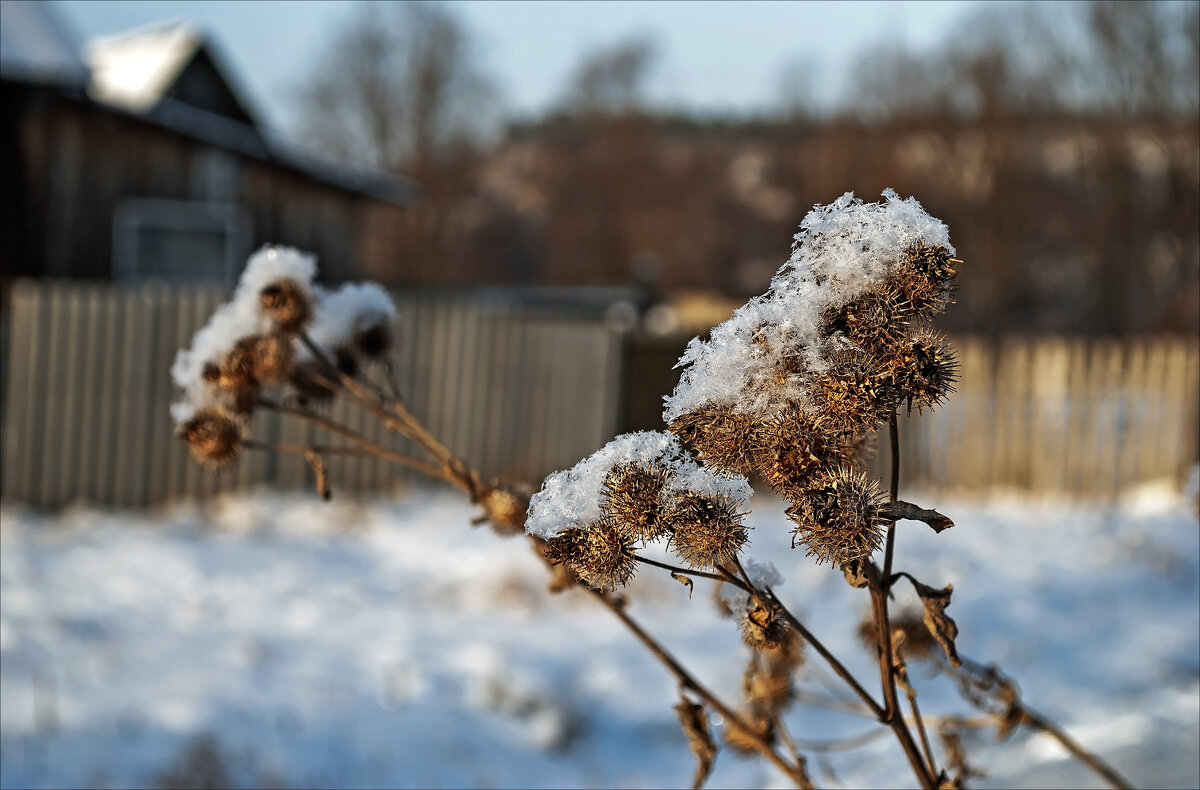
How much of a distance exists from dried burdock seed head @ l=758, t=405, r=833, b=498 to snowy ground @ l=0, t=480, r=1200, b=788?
88 centimetres

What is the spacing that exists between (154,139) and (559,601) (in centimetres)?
990

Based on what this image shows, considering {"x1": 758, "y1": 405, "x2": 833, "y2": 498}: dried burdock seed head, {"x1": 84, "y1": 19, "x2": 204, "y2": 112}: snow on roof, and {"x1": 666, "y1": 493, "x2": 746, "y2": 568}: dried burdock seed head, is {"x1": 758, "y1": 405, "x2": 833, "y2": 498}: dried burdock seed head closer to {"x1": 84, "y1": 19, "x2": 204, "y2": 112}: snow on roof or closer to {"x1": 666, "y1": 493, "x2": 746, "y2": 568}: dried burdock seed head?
{"x1": 666, "y1": 493, "x2": 746, "y2": 568}: dried burdock seed head

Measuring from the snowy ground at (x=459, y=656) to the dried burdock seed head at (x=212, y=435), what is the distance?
103cm

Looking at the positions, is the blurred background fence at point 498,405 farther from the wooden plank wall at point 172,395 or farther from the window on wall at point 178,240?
the window on wall at point 178,240

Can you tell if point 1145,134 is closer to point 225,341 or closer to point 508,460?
point 508,460

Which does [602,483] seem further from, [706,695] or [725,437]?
[706,695]

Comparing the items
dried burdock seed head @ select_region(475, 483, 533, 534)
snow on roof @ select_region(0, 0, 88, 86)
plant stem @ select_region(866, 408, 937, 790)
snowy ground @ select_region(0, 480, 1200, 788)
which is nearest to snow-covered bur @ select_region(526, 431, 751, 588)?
plant stem @ select_region(866, 408, 937, 790)

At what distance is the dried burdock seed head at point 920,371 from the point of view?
2.76 feet

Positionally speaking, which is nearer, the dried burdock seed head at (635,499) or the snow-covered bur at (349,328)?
the dried burdock seed head at (635,499)

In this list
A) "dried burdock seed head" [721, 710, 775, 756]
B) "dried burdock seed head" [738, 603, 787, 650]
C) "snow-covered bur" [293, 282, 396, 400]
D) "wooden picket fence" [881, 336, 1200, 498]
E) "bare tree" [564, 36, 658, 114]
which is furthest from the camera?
"bare tree" [564, 36, 658, 114]

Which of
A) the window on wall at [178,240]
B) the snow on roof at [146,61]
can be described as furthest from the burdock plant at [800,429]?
the snow on roof at [146,61]

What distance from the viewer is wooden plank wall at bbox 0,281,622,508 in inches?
295

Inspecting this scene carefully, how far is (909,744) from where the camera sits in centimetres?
102

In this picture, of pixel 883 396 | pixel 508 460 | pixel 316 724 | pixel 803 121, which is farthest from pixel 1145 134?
pixel 883 396
